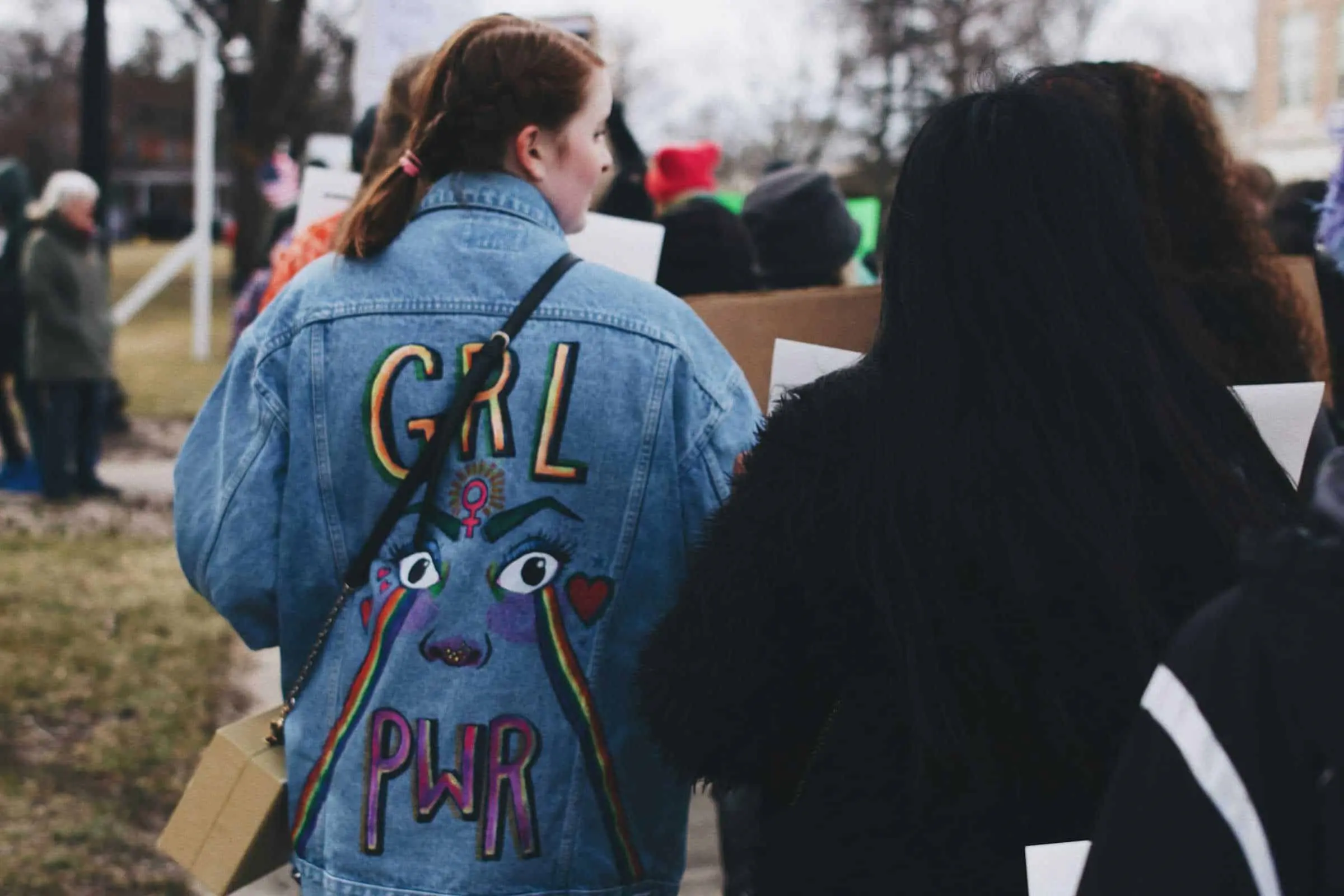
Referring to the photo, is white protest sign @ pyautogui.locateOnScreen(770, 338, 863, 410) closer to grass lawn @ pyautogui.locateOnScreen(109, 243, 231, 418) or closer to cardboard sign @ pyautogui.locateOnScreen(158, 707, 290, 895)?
cardboard sign @ pyautogui.locateOnScreen(158, 707, 290, 895)

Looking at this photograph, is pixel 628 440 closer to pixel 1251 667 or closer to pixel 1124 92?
pixel 1124 92

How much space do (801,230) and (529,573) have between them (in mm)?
2303

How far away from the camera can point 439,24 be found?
17.2ft

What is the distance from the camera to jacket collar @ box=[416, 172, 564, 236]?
220cm

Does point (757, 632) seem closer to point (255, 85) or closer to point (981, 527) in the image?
point (981, 527)

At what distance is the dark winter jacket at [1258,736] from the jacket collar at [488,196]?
139 centimetres

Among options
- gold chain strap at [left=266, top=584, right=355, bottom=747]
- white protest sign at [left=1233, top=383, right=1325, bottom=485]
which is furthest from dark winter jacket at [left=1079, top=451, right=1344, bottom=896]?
gold chain strap at [left=266, top=584, right=355, bottom=747]

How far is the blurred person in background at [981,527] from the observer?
61.2 inches

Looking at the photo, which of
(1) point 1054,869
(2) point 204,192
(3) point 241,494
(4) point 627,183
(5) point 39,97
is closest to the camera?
(1) point 1054,869

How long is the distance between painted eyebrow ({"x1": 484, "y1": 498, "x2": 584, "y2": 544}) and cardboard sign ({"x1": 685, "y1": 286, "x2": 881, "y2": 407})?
0.61 metres

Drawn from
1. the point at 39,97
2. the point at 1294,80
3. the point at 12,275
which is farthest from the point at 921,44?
the point at 39,97

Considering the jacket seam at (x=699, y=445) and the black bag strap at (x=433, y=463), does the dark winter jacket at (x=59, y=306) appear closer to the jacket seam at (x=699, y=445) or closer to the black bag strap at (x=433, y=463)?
the black bag strap at (x=433, y=463)

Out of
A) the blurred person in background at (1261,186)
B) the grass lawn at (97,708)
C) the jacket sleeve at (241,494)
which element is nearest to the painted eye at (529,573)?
the jacket sleeve at (241,494)

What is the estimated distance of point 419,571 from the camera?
2.05 metres
